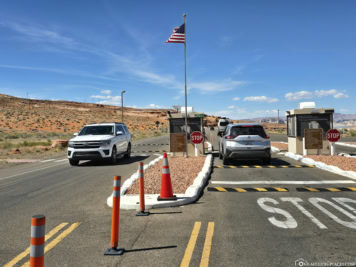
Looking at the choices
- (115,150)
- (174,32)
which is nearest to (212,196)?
(115,150)

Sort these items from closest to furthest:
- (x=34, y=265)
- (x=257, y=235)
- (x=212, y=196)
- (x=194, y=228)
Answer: (x=34, y=265)
(x=257, y=235)
(x=194, y=228)
(x=212, y=196)

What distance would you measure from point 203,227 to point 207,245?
852mm

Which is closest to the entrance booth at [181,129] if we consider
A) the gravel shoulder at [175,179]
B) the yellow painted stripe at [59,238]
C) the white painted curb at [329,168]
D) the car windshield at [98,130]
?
the car windshield at [98,130]

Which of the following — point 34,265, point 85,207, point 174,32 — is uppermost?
point 174,32

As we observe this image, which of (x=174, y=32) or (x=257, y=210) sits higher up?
(x=174, y=32)

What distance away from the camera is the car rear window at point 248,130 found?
13377mm

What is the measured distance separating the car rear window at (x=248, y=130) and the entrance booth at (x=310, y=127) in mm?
4482

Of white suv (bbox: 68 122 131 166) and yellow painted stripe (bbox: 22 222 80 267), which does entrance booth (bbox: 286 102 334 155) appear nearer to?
white suv (bbox: 68 122 131 166)

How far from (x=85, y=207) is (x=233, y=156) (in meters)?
7.49

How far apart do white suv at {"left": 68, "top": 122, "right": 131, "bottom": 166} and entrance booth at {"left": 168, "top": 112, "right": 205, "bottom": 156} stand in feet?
9.04

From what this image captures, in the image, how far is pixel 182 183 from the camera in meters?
9.26

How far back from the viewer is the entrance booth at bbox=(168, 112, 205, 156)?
17225 mm

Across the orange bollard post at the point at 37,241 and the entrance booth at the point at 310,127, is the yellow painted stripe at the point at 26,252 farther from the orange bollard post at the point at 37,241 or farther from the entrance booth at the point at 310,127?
the entrance booth at the point at 310,127

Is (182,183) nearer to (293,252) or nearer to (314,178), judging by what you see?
(314,178)
